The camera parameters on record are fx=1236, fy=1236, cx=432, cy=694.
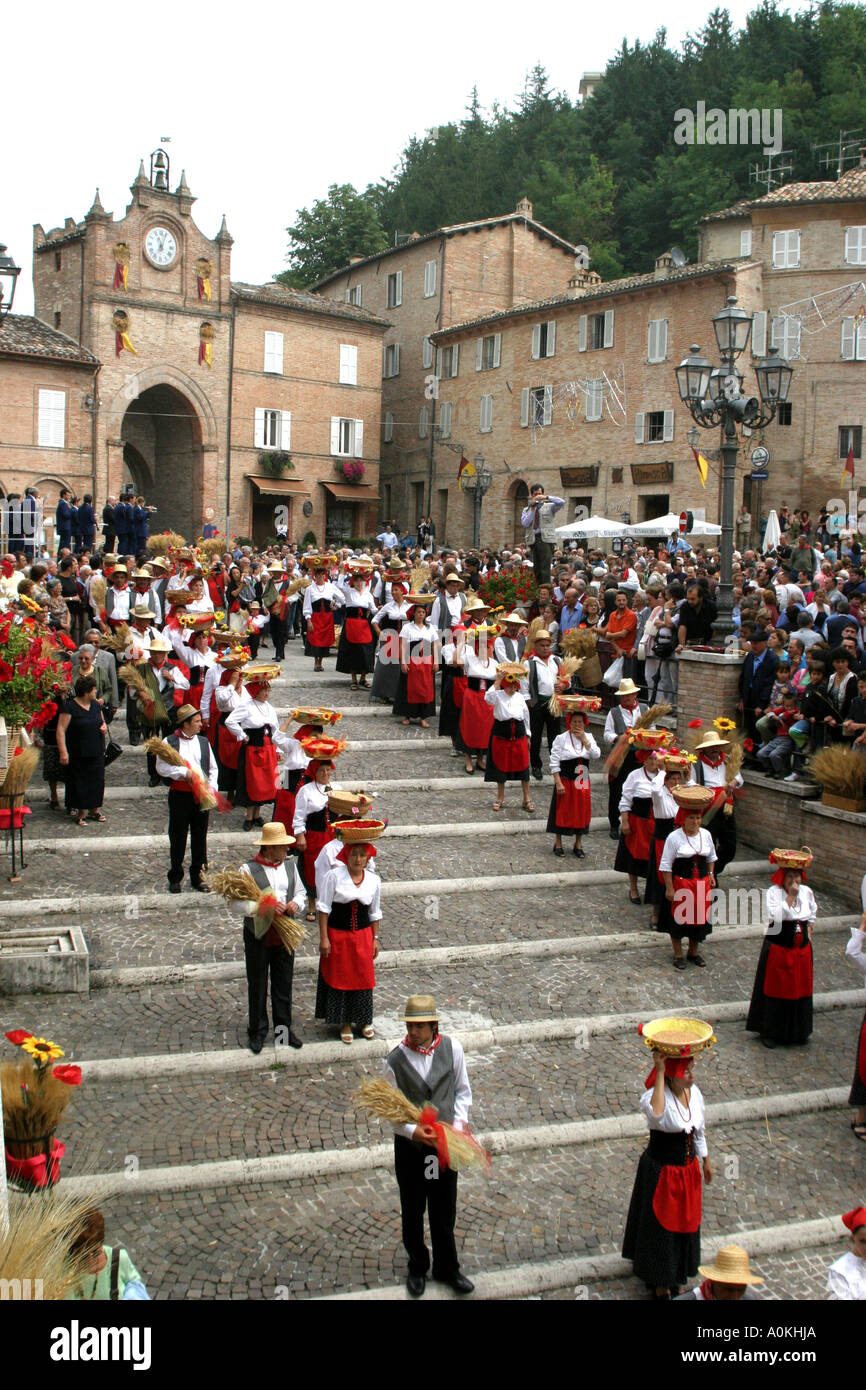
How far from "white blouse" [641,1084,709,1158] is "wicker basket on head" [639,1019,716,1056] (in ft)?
0.80

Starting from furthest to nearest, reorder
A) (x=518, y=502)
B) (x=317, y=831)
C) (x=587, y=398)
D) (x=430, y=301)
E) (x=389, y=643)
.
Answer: (x=430, y=301) → (x=518, y=502) → (x=587, y=398) → (x=389, y=643) → (x=317, y=831)

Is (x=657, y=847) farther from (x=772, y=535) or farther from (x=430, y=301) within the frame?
(x=430, y=301)

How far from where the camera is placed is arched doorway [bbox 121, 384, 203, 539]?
4031cm

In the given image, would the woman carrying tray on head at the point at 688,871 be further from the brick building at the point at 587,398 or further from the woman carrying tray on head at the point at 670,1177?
the brick building at the point at 587,398

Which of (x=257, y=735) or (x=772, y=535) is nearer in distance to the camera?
(x=257, y=735)

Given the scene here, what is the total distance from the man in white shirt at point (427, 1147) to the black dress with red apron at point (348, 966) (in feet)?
7.18

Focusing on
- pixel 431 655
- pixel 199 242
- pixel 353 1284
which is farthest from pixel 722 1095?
pixel 199 242

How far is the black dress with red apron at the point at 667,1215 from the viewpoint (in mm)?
6875

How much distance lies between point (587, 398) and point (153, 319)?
44.4 feet

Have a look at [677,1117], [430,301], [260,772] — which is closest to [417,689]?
[260,772]

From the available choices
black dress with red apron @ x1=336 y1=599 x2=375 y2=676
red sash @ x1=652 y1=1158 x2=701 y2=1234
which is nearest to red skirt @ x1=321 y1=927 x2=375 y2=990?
red sash @ x1=652 y1=1158 x2=701 y2=1234

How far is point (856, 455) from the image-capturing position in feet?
112

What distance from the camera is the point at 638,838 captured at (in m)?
12.3

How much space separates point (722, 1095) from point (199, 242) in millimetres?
35686
